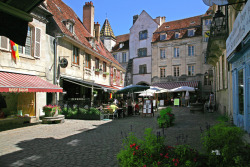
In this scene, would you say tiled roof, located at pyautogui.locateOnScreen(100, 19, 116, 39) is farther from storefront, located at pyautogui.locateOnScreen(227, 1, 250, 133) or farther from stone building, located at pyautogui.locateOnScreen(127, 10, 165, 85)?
storefront, located at pyautogui.locateOnScreen(227, 1, 250, 133)

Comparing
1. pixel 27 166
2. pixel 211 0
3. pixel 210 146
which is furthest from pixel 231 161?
pixel 211 0

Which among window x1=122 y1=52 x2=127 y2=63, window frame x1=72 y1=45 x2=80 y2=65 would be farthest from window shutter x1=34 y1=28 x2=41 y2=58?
window x1=122 y1=52 x2=127 y2=63

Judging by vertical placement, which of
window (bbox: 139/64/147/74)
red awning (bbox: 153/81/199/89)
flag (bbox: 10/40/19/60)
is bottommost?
red awning (bbox: 153/81/199/89)

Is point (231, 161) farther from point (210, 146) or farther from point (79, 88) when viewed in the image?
point (79, 88)

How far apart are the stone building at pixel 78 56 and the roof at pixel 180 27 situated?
12255mm

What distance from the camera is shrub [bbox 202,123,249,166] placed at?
120 inches

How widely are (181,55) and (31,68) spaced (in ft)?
79.8

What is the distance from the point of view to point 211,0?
6230 mm

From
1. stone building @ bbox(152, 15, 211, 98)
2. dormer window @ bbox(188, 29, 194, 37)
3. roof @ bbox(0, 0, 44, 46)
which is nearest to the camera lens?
roof @ bbox(0, 0, 44, 46)

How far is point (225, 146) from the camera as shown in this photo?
127 inches

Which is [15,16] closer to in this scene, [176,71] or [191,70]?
[191,70]

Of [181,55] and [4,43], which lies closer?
[4,43]

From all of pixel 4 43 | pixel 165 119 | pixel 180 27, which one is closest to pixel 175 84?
pixel 180 27

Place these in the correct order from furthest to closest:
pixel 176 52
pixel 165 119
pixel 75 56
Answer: pixel 176 52, pixel 75 56, pixel 165 119
